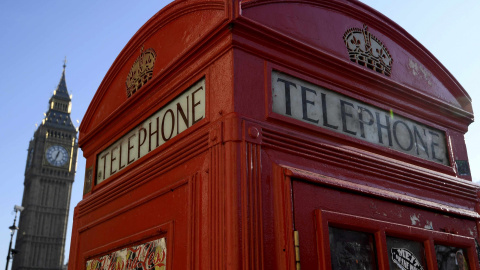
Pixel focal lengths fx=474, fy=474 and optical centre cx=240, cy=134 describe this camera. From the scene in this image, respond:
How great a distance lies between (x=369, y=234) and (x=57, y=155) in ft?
248

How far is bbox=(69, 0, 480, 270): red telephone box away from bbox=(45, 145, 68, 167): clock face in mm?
72786

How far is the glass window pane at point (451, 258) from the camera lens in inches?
152

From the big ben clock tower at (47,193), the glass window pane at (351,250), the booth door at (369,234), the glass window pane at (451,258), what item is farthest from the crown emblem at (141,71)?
the big ben clock tower at (47,193)

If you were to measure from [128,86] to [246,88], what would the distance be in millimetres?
1880

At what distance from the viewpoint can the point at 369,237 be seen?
11.5ft

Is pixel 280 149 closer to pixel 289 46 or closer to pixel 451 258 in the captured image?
pixel 289 46

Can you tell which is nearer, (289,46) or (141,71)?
(289,46)

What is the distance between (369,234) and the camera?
3.54 meters

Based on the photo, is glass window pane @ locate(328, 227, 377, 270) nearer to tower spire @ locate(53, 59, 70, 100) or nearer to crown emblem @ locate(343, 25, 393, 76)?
crown emblem @ locate(343, 25, 393, 76)

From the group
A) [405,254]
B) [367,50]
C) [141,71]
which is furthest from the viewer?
[141,71]

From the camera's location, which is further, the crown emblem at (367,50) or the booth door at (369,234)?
the crown emblem at (367,50)

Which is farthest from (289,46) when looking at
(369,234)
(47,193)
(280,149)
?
(47,193)

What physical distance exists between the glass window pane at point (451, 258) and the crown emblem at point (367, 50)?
5.37 feet

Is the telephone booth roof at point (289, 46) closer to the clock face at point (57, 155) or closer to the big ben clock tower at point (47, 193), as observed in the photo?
the big ben clock tower at point (47, 193)
